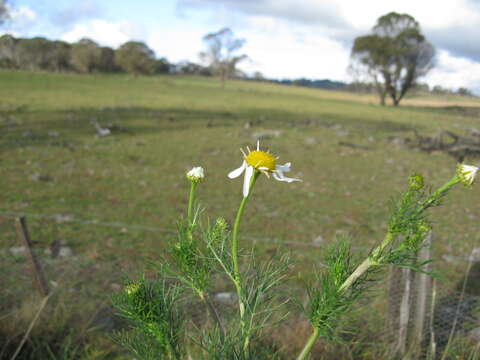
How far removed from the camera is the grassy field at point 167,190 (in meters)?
5.28

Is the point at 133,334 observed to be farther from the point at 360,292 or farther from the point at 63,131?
the point at 63,131

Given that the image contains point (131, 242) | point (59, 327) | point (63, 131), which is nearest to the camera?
point (59, 327)

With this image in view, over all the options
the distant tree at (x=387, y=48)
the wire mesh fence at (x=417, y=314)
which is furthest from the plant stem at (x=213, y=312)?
the distant tree at (x=387, y=48)

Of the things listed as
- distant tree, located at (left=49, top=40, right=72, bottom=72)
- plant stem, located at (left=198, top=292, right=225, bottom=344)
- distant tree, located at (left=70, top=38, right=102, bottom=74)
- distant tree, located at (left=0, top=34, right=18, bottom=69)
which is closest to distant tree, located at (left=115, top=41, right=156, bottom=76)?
distant tree, located at (left=70, top=38, right=102, bottom=74)

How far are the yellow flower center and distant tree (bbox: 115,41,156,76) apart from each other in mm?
71799

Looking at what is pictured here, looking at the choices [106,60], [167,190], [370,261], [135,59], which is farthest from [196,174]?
[106,60]

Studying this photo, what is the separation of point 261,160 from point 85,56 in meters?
70.2

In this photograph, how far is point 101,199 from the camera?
766cm

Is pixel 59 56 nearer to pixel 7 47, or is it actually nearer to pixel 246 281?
pixel 7 47

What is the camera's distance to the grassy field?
5.28 metres

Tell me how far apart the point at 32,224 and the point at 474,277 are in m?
7.16

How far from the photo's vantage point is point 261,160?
3.04ft

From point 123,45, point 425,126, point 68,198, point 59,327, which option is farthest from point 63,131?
point 123,45

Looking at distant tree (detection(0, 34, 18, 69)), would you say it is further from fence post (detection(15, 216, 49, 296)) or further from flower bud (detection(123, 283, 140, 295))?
flower bud (detection(123, 283, 140, 295))
